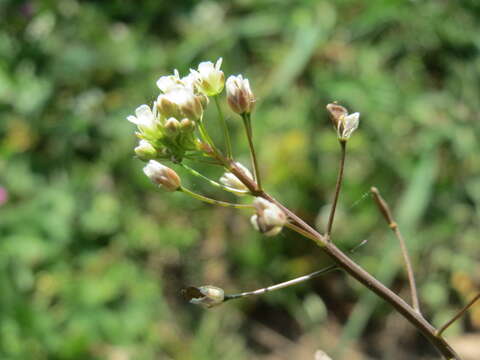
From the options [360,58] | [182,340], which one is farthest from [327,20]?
[182,340]

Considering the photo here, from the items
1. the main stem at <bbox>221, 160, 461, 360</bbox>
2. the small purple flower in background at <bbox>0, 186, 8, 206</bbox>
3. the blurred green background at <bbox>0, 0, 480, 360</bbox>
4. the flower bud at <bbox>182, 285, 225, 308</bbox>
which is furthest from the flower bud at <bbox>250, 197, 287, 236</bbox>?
the small purple flower in background at <bbox>0, 186, 8, 206</bbox>

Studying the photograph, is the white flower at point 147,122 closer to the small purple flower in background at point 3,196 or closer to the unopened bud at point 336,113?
the unopened bud at point 336,113

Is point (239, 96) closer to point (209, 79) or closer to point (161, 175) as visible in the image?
point (209, 79)

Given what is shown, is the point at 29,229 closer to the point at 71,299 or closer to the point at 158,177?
the point at 71,299

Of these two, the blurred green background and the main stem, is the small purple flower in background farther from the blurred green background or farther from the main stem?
the main stem

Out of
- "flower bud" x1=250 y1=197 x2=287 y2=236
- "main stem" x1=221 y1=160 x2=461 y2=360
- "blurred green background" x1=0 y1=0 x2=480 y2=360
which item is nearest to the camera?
"flower bud" x1=250 y1=197 x2=287 y2=236
